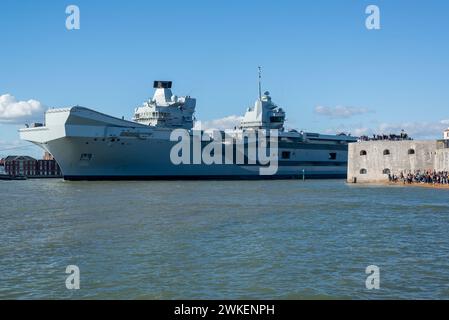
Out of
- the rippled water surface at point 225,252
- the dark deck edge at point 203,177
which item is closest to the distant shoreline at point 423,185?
the rippled water surface at point 225,252

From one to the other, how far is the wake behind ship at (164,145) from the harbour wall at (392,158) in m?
17.4

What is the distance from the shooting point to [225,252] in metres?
16.4

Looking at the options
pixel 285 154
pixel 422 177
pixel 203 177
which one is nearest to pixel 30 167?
pixel 285 154

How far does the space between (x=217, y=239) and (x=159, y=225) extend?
14.7 feet

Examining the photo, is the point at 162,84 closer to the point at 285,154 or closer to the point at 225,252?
the point at 285,154

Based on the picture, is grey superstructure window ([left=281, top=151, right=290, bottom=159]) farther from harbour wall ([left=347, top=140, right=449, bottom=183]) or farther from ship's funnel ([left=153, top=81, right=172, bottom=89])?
harbour wall ([left=347, top=140, right=449, bottom=183])

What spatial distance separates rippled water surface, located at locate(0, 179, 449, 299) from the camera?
12.2m

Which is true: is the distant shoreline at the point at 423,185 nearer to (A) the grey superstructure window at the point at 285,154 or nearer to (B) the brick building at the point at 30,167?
(A) the grey superstructure window at the point at 285,154

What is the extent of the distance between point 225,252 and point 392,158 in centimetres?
4101

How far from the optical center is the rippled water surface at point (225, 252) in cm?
1223

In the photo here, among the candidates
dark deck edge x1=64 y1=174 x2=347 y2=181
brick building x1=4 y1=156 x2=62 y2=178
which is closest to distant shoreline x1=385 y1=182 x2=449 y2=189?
dark deck edge x1=64 y1=174 x2=347 y2=181

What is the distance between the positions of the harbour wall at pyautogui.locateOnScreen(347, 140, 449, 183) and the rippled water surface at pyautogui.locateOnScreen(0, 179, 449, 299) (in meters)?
22.8

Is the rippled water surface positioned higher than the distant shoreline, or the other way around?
the distant shoreline
